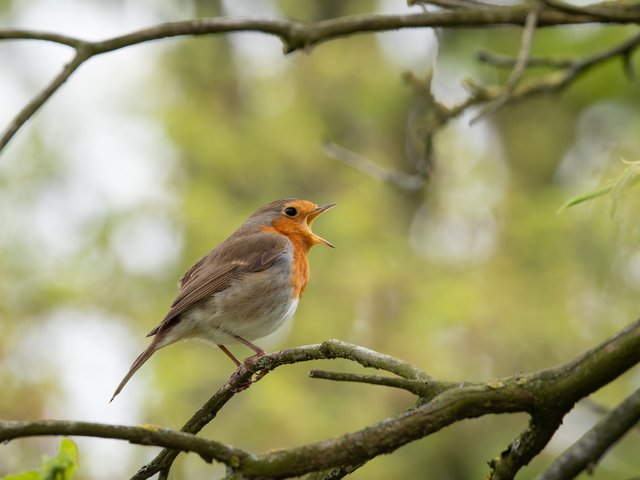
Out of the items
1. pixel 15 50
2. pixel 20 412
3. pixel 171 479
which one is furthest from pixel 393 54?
pixel 171 479

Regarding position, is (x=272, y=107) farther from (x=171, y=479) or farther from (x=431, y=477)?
(x=171, y=479)

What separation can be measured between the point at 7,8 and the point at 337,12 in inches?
180

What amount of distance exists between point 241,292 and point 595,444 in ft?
10.0

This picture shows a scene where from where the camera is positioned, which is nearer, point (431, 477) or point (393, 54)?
point (431, 477)

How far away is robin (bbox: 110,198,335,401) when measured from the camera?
13.7ft

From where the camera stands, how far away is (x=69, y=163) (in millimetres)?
9703

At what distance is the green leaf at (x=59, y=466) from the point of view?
4.65 ft

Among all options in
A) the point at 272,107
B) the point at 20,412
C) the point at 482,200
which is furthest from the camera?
the point at 272,107

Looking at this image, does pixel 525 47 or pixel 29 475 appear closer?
pixel 29 475

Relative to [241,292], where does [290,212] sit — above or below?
above

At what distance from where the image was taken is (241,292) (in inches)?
171

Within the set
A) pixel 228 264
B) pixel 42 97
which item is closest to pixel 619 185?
pixel 42 97

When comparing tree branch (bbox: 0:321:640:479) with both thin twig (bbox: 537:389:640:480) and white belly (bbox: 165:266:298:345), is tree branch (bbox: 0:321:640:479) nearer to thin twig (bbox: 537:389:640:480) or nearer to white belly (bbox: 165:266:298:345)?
thin twig (bbox: 537:389:640:480)

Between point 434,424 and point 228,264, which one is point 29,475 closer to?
point 434,424
